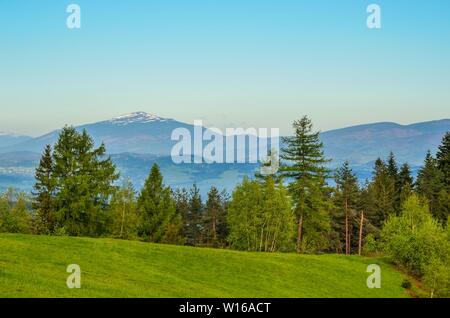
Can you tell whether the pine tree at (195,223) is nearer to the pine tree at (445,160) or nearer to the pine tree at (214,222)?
the pine tree at (214,222)

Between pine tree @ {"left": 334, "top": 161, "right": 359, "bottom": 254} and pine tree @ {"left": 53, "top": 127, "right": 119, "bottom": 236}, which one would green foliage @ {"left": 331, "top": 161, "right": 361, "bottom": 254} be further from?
pine tree @ {"left": 53, "top": 127, "right": 119, "bottom": 236}

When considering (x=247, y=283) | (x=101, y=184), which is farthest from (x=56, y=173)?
Answer: (x=247, y=283)

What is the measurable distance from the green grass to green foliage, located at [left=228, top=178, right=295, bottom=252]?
19411 mm

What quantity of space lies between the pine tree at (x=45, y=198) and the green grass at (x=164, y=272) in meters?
24.5

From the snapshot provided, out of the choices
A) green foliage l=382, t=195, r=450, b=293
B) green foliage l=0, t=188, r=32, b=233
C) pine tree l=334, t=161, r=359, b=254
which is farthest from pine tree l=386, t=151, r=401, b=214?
green foliage l=0, t=188, r=32, b=233

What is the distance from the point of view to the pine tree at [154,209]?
78.1 metres

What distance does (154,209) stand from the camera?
78.6m

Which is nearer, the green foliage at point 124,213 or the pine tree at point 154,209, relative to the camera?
the green foliage at point 124,213

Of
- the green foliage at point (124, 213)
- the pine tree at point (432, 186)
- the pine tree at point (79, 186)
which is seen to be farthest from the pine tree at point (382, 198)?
the pine tree at point (79, 186)

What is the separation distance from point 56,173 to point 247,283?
41.8 metres

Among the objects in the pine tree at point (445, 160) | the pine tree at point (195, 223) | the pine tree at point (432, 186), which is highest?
the pine tree at point (445, 160)

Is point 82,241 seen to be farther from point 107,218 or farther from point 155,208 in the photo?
point 155,208

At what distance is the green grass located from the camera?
2634cm

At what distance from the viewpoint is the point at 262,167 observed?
7725 centimetres
